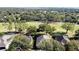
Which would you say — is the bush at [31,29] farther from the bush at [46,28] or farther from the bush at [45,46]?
the bush at [45,46]

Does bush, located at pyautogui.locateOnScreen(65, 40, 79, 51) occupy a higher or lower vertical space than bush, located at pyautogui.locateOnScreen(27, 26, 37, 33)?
lower

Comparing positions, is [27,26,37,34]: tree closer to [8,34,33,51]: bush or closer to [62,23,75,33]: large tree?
[8,34,33,51]: bush

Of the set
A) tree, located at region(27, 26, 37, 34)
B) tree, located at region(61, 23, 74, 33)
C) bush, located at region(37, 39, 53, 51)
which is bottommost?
bush, located at region(37, 39, 53, 51)

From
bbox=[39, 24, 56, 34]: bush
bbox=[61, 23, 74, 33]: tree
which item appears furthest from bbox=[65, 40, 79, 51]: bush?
bbox=[39, 24, 56, 34]: bush

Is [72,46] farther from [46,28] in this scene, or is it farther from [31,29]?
[31,29]

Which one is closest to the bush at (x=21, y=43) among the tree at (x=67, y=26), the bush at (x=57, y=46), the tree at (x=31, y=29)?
the tree at (x=31, y=29)
